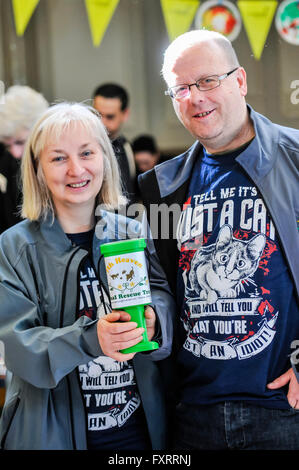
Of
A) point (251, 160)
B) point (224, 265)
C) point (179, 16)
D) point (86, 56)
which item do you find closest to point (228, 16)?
point (179, 16)

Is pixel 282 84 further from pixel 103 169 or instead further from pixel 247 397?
pixel 247 397

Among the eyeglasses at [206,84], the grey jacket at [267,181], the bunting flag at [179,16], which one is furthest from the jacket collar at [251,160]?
the bunting flag at [179,16]

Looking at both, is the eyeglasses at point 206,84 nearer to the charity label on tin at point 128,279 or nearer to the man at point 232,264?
the man at point 232,264

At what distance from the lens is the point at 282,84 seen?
1490 mm

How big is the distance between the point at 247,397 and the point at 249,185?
1.37 ft

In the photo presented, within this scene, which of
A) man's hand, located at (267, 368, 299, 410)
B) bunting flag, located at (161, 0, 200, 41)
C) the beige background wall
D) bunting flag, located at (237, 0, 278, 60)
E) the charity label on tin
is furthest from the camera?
the beige background wall

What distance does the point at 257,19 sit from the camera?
67.0 inches

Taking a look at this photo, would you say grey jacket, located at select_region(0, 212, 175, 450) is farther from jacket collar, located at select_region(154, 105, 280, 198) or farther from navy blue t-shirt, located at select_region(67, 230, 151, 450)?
jacket collar, located at select_region(154, 105, 280, 198)

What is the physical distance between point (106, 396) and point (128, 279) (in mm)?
296

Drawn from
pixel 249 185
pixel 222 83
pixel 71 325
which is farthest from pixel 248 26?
pixel 71 325

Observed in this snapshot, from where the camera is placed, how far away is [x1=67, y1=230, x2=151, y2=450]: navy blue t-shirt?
1166 mm

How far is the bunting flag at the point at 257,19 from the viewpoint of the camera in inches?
61.0

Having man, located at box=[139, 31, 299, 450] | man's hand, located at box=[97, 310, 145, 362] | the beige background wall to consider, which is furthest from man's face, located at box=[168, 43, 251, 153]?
the beige background wall

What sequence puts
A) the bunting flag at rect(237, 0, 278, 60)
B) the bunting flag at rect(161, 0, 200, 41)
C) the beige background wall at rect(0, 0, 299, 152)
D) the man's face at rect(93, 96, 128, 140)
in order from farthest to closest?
the beige background wall at rect(0, 0, 299, 152), the man's face at rect(93, 96, 128, 140), the bunting flag at rect(161, 0, 200, 41), the bunting flag at rect(237, 0, 278, 60)
